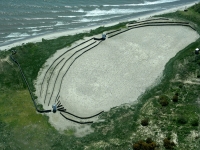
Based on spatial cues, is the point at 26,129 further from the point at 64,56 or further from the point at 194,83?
the point at 194,83

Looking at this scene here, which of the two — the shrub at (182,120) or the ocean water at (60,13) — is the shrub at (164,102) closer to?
the shrub at (182,120)

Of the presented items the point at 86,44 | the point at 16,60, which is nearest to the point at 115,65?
the point at 86,44

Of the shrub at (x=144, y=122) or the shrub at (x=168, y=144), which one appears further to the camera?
the shrub at (x=144, y=122)

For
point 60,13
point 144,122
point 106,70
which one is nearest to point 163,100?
point 144,122

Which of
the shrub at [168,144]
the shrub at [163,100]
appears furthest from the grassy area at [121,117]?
the shrub at [168,144]

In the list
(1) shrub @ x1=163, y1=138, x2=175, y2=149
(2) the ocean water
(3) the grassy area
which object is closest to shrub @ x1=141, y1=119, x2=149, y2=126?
(3) the grassy area

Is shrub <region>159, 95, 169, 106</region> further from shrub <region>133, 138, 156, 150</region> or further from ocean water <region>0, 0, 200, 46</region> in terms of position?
ocean water <region>0, 0, 200, 46</region>
